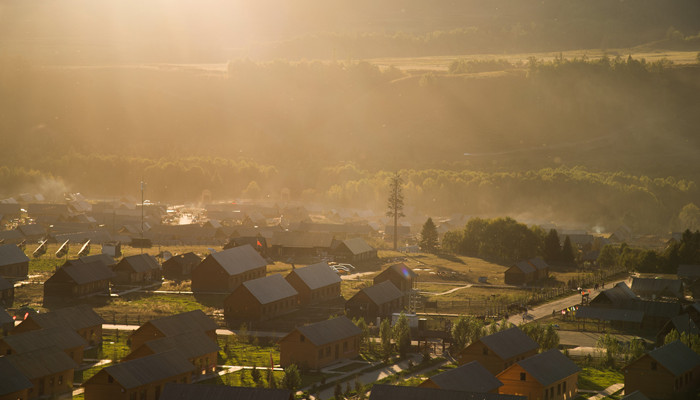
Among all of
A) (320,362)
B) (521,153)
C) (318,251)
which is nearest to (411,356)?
(320,362)

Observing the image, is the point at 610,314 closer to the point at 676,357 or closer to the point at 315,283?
the point at 676,357

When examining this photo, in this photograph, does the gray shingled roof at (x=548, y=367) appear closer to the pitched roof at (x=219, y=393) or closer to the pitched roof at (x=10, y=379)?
the pitched roof at (x=219, y=393)

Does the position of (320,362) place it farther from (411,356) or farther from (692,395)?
(692,395)

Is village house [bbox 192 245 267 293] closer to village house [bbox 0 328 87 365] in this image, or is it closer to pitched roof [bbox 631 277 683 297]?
village house [bbox 0 328 87 365]

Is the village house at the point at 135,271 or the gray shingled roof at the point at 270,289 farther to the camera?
the village house at the point at 135,271

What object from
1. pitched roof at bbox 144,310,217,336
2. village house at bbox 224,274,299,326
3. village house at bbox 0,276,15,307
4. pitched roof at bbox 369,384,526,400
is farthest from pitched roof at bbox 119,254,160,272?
pitched roof at bbox 369,384,526,400

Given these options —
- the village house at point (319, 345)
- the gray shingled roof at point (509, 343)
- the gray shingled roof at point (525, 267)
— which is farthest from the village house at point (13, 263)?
the gray shingled roof at point (509, 343)
